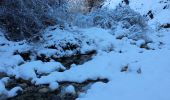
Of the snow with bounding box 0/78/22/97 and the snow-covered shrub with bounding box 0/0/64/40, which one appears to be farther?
the snow-covered shrub with bounding box 0/0/64/40

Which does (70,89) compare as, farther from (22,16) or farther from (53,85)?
(22,16)

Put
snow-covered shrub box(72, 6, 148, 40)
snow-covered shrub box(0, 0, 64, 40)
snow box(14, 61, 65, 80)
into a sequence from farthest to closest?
snow-covered shrub box(72, 6, 148, 40) → snow-covered shrub box(0, 0, 64, 40) → snow box(14, 61, 65, 80)

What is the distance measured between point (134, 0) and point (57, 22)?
10.7 m

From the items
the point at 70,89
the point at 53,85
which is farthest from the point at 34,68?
the point at 70,89

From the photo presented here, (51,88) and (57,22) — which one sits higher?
(57,22)

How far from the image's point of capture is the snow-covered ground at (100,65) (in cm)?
396

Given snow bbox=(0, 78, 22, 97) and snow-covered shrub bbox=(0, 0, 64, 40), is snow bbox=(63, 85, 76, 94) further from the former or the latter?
snow-covered shrub bbox=(0, 0, 64, 40)

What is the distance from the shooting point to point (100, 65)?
15.2 ft

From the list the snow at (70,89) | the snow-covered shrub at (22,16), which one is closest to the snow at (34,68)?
the snow at (70,89)

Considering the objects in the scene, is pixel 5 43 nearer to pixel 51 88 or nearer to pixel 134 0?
pixel 51 88

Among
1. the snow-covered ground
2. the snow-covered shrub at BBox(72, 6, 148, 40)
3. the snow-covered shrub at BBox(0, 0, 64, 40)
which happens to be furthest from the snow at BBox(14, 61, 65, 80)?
the snow-covered shrub at BBox(72, 6, 148, 40)

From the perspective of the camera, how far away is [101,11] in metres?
6.82

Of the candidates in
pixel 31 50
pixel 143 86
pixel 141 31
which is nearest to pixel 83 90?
pixel 143 86

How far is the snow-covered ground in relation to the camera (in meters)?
3.96
